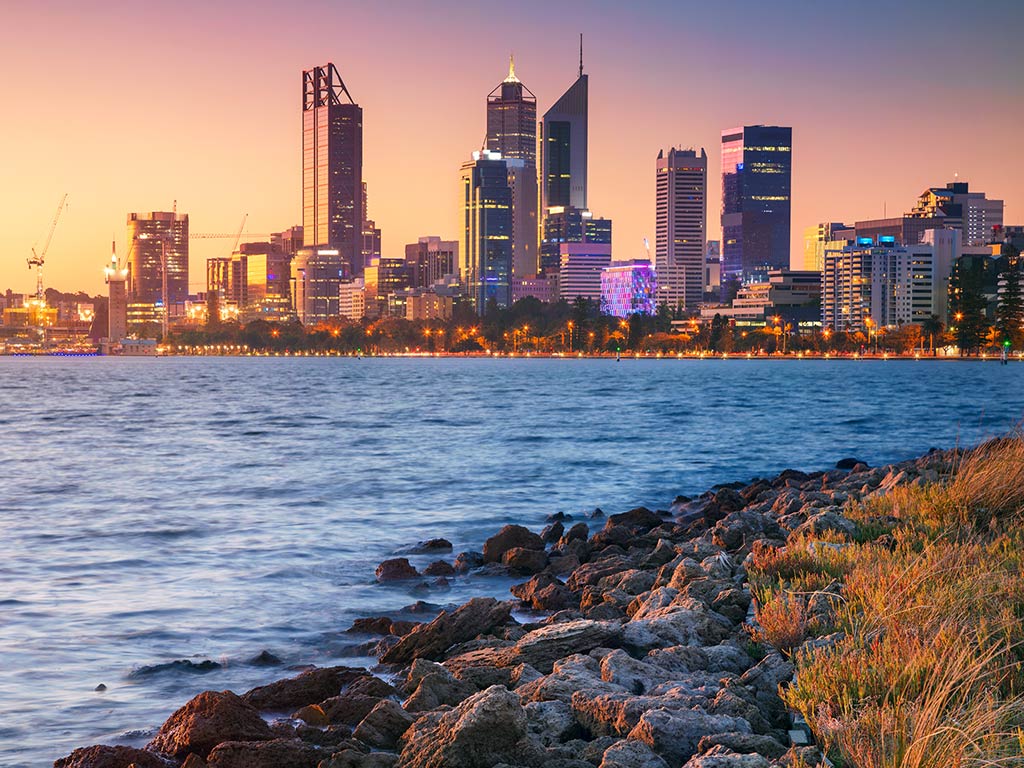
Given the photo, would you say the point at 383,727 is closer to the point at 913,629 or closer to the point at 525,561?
the point at 913,629

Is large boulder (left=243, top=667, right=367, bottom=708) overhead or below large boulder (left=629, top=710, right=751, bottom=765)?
below

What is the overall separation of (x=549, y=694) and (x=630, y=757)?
198 centimetres

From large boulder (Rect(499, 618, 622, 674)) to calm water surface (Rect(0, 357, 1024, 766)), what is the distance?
14.7 feet

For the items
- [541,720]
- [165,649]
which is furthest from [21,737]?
[541,720]

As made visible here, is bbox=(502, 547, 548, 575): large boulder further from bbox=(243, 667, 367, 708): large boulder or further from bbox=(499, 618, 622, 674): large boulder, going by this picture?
bbox=(499, 618, 622, 674): large boulder

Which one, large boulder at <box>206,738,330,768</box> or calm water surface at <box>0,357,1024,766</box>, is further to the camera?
calm water surface at <box>0,357,1024,766</box>

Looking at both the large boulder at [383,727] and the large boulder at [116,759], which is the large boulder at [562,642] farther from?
the large boulder at [116,759]

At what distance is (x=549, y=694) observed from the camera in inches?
418

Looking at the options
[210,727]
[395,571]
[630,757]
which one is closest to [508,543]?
[395,571]

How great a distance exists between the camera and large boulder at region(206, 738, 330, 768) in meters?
10.2

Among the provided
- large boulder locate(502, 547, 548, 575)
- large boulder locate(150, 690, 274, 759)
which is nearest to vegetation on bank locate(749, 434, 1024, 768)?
large boulder locate(150, 690, 274, 759)

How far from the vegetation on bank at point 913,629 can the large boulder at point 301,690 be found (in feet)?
16.8

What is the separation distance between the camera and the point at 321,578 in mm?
22750

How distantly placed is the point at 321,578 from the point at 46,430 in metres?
59.3
